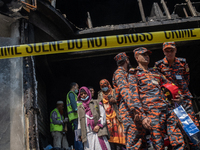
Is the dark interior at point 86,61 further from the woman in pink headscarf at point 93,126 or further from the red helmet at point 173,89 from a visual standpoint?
the red helmet at point 173,89

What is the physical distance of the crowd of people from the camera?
3.36 meters

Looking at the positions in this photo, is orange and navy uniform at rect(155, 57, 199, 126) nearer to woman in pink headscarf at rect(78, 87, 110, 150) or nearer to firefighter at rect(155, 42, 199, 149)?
firefighter at rect(155, 42, 199, 149)

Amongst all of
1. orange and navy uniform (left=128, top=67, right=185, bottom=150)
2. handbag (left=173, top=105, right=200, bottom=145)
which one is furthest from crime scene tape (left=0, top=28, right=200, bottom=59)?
handbag (left=173, top=105, right=200, bottom=145)

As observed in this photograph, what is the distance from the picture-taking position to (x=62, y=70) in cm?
855

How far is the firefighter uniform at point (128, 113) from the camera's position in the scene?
3.46 m

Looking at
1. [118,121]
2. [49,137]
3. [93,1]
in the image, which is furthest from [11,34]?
[93,1]

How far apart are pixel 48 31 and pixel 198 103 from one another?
660cm

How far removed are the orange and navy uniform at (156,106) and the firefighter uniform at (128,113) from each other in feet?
0.48

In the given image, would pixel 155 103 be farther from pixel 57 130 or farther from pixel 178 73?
pixel 57 130

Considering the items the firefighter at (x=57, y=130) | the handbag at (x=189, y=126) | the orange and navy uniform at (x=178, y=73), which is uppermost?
the orange and navy uniform at (x=178, y=73)

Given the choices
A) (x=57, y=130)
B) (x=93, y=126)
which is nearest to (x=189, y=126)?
(x=93, y=126)

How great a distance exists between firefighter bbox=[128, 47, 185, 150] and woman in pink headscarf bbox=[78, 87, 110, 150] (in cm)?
150

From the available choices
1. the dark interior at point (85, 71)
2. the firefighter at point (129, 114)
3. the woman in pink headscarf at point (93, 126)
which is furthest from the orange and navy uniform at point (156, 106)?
the dark interior at point (85, 71)

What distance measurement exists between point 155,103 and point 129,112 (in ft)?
1.71
